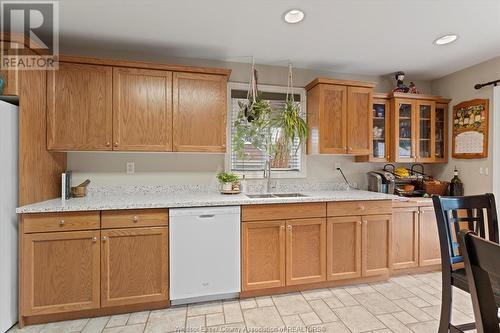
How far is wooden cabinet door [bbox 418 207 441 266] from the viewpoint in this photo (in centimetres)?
297

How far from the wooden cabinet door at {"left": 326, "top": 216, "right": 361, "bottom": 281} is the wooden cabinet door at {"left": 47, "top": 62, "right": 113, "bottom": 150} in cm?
232

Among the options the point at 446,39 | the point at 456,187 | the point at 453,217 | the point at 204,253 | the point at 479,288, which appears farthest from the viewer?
the point at 456,187

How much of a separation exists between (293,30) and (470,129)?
256 cm

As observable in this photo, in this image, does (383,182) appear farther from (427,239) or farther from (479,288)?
(479,288)

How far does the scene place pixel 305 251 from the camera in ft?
8.27

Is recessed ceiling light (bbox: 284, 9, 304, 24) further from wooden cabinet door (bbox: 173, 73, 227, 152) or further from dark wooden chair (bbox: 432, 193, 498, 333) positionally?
dark wooden chair (bbox: 432, 193, 498, 333)

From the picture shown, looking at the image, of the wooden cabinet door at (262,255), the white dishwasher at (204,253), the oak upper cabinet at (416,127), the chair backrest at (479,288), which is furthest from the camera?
the oak upper cabinet at (416,127)

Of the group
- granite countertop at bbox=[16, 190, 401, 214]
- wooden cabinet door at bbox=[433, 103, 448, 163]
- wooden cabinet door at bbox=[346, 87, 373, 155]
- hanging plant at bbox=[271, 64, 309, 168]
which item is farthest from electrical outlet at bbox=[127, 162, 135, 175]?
wooden cabinet door at bbox=[433, 103, 448, 163]

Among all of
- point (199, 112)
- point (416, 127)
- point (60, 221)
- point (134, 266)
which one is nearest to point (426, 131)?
point (416, 127)

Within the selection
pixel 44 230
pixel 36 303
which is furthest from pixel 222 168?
pixel 36 303

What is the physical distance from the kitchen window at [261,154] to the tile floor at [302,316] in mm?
1354

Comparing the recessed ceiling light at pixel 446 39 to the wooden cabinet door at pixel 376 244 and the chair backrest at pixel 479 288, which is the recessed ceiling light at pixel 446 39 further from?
the chair backrest at pixel 479 288

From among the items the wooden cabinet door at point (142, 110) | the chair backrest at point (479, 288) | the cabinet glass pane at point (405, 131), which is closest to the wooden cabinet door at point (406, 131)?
the cabinet glass pane at point (405, 131)

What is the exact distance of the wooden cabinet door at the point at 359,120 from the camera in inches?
117
